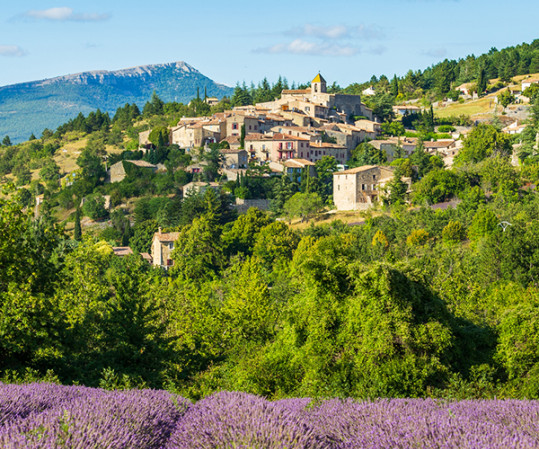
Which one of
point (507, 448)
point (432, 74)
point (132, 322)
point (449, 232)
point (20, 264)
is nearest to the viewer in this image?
point (507, 448)

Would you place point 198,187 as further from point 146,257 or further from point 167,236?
point 146,257

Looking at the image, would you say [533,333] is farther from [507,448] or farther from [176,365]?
[507,448]

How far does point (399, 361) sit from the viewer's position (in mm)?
15633

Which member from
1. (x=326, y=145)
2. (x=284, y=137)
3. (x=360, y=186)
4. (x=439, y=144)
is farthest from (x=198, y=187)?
(x=439, y=144)

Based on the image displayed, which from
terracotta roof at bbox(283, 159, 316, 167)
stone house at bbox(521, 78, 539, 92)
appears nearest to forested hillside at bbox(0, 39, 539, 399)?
terracotta roof at bbox(283, 159, 316, 167)

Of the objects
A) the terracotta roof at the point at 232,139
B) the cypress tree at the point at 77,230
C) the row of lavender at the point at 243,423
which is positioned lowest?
the cypress tree at the point at 77,230

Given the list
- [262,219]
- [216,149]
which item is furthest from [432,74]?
[262,219]

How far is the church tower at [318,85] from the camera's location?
355 ft

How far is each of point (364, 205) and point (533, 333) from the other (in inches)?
2157

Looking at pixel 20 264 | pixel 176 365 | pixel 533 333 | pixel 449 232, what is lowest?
pixel 449 232

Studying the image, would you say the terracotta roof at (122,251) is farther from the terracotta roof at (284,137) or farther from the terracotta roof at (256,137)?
the terracotta roof at (284,137)

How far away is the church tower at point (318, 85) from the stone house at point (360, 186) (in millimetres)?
37402

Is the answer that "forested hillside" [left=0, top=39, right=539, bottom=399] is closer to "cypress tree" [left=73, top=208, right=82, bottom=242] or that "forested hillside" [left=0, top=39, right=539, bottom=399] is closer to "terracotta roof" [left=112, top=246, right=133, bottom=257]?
"terracotta roof" [left=112, top=246, right=133, bottom=257]

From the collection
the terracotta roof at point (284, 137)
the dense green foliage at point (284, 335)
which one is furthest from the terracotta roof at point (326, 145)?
the dense green foliage at point (284, 335)
